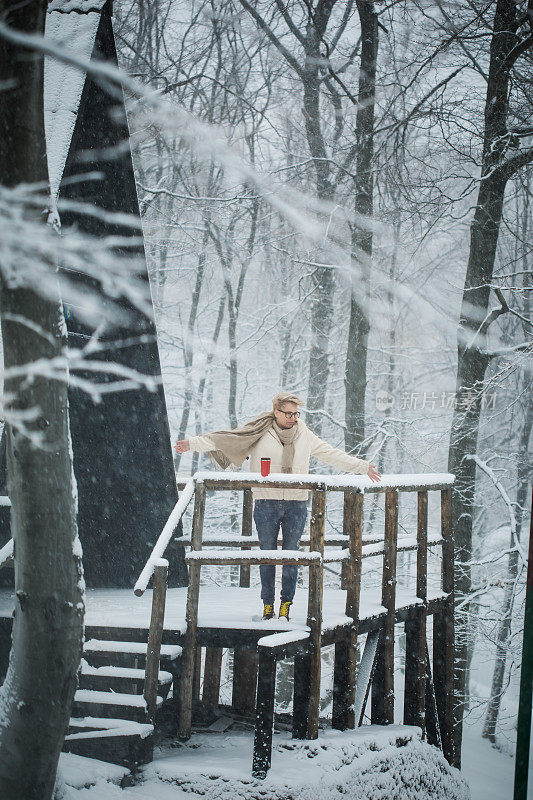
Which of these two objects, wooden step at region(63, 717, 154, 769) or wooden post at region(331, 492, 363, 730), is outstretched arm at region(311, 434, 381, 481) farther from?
wooden step at region(63, 717, 154, 769)

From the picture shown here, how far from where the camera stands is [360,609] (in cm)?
580

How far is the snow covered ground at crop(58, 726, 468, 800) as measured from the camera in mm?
4172

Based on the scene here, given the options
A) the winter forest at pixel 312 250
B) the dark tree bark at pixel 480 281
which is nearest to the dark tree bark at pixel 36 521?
the winter forest at pixel 312 250

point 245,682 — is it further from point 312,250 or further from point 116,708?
point 312,250

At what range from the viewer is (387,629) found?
6.03 meters

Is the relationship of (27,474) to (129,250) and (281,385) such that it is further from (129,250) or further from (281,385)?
(281,385)

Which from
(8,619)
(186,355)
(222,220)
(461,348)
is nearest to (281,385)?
(186,355)

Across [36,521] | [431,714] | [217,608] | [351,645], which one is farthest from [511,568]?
[36,521]

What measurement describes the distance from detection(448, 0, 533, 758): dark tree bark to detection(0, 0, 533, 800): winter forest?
0.13ft

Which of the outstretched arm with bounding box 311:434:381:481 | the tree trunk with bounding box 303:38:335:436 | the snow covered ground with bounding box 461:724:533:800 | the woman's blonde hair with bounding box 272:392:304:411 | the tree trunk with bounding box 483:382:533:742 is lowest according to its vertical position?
the snow covered ground with bounding box 461:724:533:800

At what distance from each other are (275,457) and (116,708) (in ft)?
7.39

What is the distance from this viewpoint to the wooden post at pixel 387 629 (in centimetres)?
591

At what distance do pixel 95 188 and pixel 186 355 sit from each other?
1079 cm

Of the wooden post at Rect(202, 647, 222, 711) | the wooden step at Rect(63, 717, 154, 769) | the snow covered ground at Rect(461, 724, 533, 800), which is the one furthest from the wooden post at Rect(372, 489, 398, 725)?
the snow covered ground at Rect(461, 724, 533, 800)
